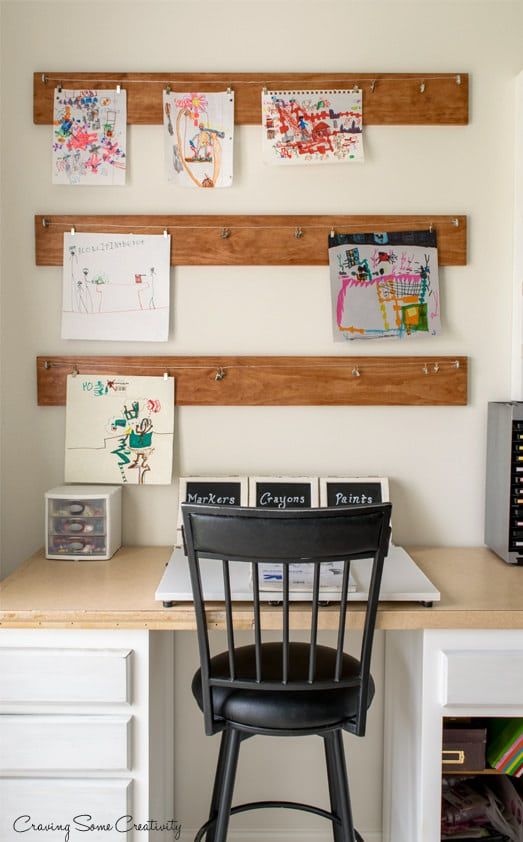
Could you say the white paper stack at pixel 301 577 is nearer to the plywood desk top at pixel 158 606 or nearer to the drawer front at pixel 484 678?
the plywood desk top at pixel 158 606

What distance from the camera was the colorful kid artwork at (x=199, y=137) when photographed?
7.46ft

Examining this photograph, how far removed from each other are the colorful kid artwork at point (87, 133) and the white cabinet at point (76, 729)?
1.33 meters

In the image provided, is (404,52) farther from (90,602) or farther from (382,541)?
(90,602)

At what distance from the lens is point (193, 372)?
2316 millimetres

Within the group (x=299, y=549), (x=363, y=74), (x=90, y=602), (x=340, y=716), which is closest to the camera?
(x=299, y=549)

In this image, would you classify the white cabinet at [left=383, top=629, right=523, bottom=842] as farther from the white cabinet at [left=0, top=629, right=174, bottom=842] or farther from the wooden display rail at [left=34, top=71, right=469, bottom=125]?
the wooden display rail at [left=34, top=71, right=469, bottom=125]

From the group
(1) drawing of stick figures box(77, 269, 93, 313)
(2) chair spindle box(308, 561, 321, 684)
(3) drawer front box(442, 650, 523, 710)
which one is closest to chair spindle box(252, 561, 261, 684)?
(2) chair spindle box(308, 561, 321, 684)

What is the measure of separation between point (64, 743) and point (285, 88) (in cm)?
185

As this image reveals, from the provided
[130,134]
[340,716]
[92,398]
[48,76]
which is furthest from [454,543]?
[48,76]

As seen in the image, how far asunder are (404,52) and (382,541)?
1.54 meters

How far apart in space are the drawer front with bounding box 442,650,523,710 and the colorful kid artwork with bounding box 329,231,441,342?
0.96 metres

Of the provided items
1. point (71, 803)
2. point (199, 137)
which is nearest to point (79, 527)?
point (71, 803)

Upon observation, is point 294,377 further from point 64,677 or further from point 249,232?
point 64,677

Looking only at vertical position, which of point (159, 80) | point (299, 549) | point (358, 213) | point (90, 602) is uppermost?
point (159, 80)
